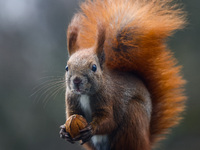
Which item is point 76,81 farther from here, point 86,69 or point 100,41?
point 100,41

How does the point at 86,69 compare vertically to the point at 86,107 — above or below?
above

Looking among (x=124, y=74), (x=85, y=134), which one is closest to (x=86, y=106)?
(x=85, y=134)

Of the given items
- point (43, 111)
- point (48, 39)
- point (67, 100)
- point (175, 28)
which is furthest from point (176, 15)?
point (43, 111)

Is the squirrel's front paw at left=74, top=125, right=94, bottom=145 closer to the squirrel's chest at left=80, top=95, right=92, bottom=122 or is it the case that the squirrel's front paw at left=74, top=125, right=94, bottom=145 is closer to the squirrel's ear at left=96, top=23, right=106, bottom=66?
the squirrel's chest at left=80, top=95, right=92, bottom=122

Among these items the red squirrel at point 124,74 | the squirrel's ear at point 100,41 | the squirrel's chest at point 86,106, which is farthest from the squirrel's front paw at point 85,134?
the squirrel's ear at point 100,41

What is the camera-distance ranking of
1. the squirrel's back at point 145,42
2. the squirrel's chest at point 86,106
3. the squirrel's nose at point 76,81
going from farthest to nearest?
1. the squirrel's back at point 145,42
2. the squirrel's chest at point 86,106
3. the squirrel's nose at point 76,81

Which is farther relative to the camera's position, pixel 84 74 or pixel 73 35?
pixel 73 35

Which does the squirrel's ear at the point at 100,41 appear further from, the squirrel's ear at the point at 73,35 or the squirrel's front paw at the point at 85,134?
the squirrel's front paw at the point at 85,134

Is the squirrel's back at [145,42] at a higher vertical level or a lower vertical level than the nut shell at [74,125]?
higher
